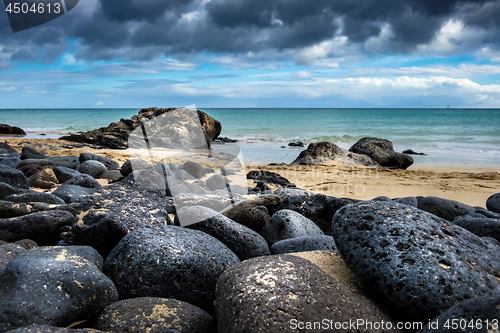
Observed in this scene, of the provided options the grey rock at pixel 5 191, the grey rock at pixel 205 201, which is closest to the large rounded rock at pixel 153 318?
the grey rock at pixel 205 201

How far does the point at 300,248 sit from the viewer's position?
2941 mm

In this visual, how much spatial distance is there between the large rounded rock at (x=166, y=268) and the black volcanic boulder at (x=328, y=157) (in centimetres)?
771

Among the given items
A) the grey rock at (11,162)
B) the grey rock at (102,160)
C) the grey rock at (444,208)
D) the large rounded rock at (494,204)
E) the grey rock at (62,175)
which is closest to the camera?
the grey rock at (444,208)

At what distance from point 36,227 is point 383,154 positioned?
30.1 ft

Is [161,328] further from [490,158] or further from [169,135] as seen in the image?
[490,158]

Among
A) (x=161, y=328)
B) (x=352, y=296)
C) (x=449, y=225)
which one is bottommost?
(x=161, y=328)

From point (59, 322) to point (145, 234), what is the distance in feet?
2.46

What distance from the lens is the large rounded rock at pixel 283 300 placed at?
166 cm

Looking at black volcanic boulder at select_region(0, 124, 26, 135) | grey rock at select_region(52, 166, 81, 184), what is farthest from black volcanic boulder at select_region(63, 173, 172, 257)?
black volcanic boulder at select_region(0, 124, 26, 135)

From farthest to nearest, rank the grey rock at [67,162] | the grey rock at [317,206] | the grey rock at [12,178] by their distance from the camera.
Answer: the grey rock at [67,162] < the grey rock at [12,178] < the grey rock at [317,206]

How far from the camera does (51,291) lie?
190cm

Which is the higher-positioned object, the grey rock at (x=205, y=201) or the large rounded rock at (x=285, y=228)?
the grey rock at (x=205, y=201)

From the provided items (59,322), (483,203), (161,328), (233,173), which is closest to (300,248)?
(161,328)

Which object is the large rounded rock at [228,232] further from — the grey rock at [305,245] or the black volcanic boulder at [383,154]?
→ the black volcanic boulder at [383,154]
